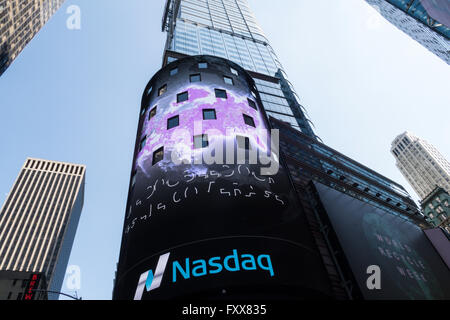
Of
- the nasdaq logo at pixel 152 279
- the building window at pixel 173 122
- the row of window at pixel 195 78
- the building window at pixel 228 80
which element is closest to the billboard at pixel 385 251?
the building window at pixel 228 80

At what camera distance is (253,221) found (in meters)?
14.2

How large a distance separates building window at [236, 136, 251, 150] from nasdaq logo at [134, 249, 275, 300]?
7117mm

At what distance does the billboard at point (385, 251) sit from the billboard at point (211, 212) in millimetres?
6540

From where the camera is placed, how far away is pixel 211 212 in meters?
14.3

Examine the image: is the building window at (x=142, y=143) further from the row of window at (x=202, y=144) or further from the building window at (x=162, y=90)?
the building window at (x=162, y=90)

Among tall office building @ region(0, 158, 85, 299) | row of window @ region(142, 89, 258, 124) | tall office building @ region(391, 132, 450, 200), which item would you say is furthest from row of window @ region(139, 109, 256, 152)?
tall office building @ region(391, 132, 450, 200)

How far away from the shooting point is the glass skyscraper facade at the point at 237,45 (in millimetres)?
53912

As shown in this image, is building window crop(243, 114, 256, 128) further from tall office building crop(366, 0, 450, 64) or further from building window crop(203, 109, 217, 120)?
tall office building crop(366, 0, 450, 64)

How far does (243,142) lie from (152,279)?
31.2 feet

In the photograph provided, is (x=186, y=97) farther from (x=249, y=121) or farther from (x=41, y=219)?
(x=41, y=219)

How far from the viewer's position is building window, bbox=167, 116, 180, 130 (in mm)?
19650

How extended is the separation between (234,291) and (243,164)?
7450 millimetres

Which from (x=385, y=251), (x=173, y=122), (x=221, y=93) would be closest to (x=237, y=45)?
(x=221, y=93)
